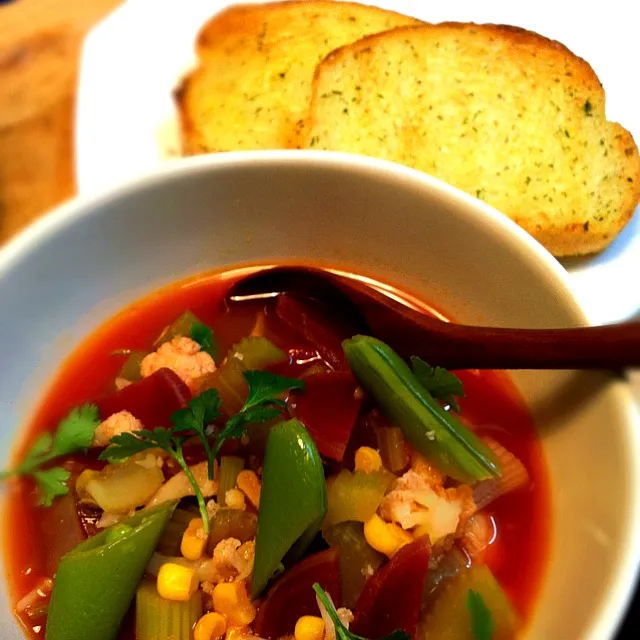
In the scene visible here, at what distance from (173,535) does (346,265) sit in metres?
0.67

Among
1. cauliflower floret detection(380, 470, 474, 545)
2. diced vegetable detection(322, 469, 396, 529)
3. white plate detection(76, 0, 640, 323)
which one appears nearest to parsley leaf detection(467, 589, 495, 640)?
cauliflower floret detection(380, 470, 474, 545)

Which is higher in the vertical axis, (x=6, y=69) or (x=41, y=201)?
(x=6, y=69)

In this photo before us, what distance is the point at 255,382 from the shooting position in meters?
1.20

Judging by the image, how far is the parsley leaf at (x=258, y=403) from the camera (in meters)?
1.18

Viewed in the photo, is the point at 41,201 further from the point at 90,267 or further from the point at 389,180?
the point at 389,180

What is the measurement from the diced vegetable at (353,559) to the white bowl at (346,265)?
283 mm

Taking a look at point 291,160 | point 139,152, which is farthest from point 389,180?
point 139,152

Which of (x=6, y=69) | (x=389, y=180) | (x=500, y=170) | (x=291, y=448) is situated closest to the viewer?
(x=291, y=448)

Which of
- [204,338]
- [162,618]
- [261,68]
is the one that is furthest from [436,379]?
[261,68]

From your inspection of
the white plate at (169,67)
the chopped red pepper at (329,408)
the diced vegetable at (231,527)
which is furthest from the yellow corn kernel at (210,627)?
the white plate at (169,67)

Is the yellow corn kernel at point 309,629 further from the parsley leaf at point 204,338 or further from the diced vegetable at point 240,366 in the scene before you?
the parsley leaf at point 204,338

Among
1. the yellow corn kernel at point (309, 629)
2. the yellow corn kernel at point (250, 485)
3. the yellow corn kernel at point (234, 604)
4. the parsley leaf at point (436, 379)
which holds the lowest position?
the yellow corn kernel at point (234, 604)

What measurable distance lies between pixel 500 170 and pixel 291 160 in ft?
2.29

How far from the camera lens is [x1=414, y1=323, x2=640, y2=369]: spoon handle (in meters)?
1.04
